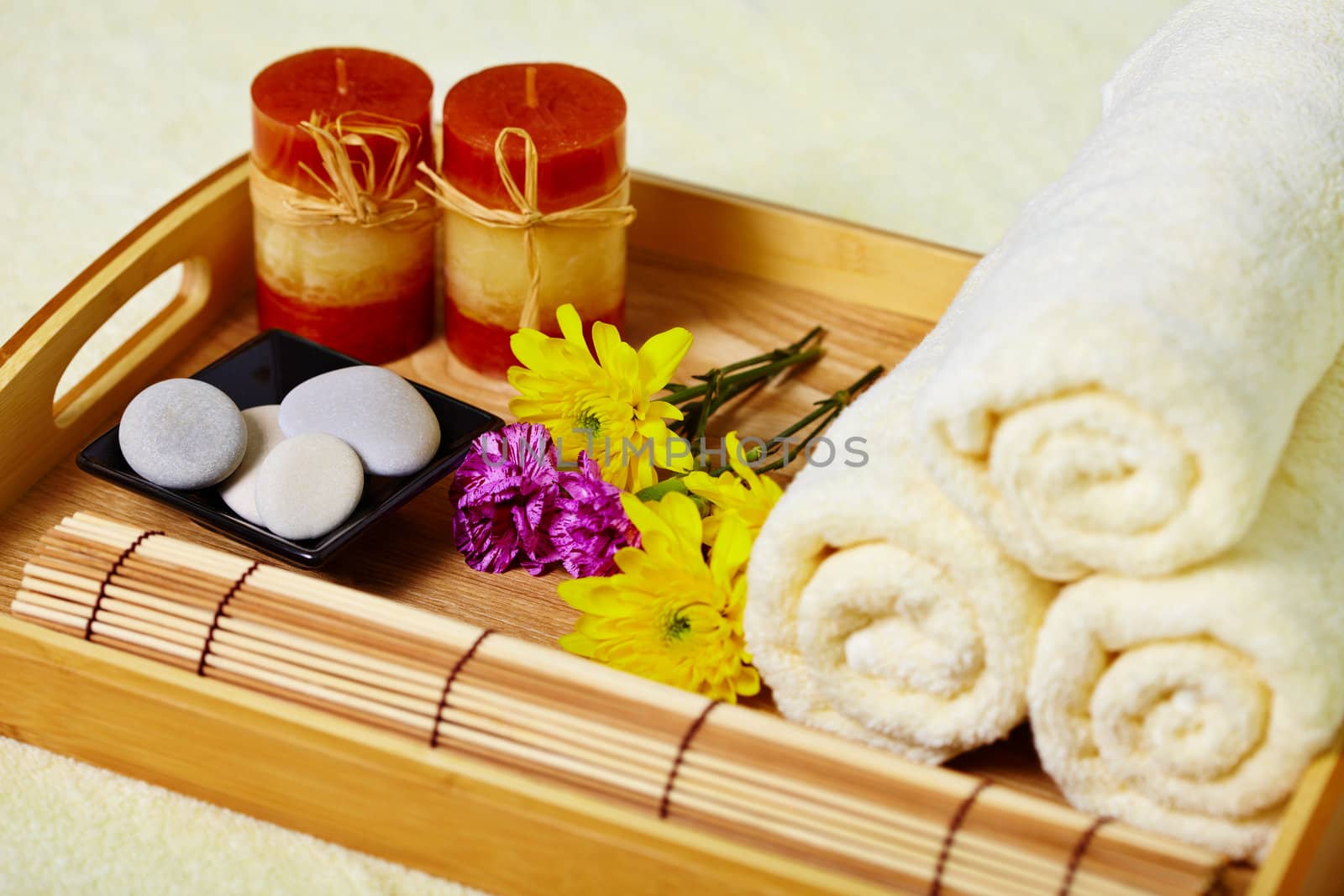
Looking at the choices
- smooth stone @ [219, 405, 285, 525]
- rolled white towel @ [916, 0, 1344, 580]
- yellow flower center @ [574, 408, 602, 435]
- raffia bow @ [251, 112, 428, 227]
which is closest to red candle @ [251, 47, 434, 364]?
raffia bow @ [251, 112, 428, 227]

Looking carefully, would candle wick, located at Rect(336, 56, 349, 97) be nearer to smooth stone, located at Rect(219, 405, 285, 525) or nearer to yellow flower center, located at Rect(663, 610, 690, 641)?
smooth stone, located at Rect(219, 405, 285, 525)

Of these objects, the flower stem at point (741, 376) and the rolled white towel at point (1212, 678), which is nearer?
the rolled white towel at point (1212, 678)

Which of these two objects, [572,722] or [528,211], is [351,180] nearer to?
[528,211]

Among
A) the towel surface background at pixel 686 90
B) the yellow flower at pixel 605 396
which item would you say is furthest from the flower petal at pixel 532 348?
the towel surface background at pixel 686 90

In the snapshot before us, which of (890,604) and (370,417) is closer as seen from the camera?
(890,604)

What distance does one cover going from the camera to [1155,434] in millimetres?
634

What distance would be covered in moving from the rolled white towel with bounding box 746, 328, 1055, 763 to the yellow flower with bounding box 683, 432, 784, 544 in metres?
0.07

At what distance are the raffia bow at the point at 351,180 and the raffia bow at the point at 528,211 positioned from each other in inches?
0.8

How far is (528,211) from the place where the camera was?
3.28 ft

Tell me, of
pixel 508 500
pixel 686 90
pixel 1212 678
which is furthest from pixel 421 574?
pixel 686 90

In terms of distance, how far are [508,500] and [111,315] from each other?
328 millimetres

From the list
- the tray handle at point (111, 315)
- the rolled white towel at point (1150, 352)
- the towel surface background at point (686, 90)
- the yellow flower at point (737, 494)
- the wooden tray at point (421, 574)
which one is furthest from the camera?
the towel surface background at point (686, 90)

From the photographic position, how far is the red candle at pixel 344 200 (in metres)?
1.02

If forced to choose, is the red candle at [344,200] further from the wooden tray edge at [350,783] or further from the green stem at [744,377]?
the wooden tray edge at [350,783]
